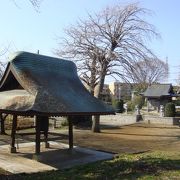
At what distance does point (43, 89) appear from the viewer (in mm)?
15578

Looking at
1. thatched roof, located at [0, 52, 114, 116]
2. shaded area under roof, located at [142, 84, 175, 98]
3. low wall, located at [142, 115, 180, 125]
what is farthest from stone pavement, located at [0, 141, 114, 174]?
shaded area under roof, located at [142, 84, 175, 98]

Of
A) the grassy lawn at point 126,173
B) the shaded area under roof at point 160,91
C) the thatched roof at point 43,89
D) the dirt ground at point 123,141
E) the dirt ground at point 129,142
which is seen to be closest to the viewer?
the grassy lawn at point 126,173

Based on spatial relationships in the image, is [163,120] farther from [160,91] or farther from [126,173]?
[126,173]

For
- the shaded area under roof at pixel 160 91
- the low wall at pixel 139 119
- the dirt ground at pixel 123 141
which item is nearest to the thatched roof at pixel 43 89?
the dirt ground at pixel 123 141

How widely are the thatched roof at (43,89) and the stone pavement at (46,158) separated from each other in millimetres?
2082

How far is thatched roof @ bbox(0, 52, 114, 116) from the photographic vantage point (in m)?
14.8

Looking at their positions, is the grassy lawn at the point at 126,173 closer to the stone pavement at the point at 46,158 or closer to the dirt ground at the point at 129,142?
the stone pavement at the point at 46,158

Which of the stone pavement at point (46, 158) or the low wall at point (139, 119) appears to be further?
the low wall at point (139, 119)

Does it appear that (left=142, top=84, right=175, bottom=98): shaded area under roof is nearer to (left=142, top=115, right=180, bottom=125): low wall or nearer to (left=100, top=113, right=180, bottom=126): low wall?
(left=100, top=113, right=180, bottom=126): low wall

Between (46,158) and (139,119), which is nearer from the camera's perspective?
(46,158)

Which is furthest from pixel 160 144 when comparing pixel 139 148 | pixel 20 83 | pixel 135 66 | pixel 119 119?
pixel 119 119

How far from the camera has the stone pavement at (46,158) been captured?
14.4 metres

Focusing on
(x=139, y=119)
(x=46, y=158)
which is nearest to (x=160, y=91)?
(x=139, y=119)

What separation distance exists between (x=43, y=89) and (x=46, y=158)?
3094mm
